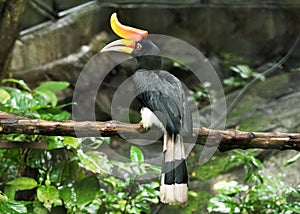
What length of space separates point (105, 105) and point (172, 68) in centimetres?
90

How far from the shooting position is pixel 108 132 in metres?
1.52

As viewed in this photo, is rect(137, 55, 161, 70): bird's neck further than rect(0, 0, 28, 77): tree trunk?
No

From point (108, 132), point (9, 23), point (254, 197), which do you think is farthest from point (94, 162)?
point (9, 23)

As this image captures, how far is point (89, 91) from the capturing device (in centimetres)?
362

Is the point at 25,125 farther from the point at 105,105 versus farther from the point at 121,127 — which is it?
the point at 105,105

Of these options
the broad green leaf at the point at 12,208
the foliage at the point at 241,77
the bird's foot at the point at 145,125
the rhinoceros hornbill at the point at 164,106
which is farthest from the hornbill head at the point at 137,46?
the foliage at the point at 241,77

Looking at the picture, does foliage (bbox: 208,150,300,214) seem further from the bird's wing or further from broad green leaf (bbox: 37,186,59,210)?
broad green leaf (bbox: 37,186,59,210)

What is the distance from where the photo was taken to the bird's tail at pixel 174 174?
149 centimetres

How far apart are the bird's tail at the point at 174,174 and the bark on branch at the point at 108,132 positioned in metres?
0.12

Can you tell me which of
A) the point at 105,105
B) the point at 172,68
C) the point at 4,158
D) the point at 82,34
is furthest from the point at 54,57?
the point at 4,158

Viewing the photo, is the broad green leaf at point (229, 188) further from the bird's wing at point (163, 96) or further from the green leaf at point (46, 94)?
the green leaf at point (46, 94)

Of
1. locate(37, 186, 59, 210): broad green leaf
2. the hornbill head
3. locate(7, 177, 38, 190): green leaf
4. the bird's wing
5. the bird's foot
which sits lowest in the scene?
locate(37, 186, 59, 210): broad green leaf

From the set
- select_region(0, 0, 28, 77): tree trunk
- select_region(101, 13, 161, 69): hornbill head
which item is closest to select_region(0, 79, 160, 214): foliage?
select_region(0, 0, 28, 77): tree trunk

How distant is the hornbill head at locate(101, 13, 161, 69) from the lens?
179 cm
